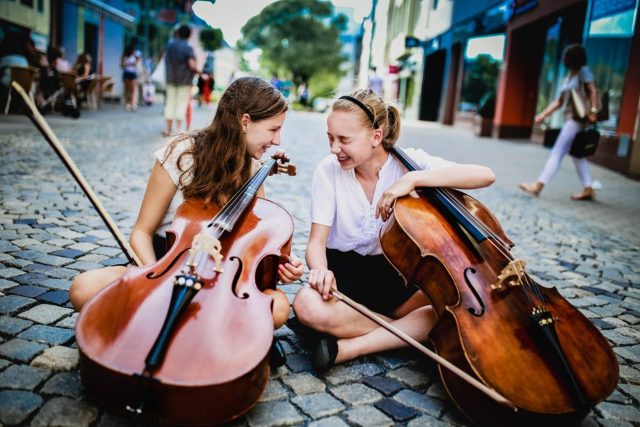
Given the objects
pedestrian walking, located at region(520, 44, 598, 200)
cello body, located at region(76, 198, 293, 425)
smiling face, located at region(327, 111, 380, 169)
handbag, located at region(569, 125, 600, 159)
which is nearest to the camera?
cello body, located at region(76, 198, 293, 425)

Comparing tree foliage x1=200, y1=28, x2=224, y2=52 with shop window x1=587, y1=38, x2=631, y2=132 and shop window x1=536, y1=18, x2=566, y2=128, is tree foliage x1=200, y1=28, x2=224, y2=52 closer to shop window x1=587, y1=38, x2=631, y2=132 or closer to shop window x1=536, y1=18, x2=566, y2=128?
Answer: shop window x1=536, y1=18, x2=566, y2=128

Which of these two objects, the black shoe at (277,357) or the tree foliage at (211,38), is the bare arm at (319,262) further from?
the tree foliage at (211,38)

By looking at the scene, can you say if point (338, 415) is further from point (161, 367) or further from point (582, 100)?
point (582, 100)

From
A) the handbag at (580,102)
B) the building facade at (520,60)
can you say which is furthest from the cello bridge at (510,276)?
the handbag at (580,102)

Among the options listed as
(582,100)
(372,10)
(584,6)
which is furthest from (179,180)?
(372,10)

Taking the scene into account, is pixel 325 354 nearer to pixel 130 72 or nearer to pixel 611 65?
pixel 611 65

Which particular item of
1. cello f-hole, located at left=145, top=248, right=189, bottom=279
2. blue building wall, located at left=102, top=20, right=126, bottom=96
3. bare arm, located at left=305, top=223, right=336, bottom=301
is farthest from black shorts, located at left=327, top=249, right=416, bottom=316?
blue building wall, located at left=102, top=20, right=126, bottom=96

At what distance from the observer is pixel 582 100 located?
19.1 ft

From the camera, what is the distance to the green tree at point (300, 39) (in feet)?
119

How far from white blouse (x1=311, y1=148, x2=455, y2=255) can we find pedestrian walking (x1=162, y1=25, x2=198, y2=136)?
265 inches

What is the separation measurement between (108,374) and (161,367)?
0.13m

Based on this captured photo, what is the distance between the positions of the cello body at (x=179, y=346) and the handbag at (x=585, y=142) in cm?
534

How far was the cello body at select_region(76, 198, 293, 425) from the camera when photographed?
1204mm

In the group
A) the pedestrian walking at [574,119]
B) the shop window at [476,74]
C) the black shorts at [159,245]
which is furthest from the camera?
the shop window at [476,74]
